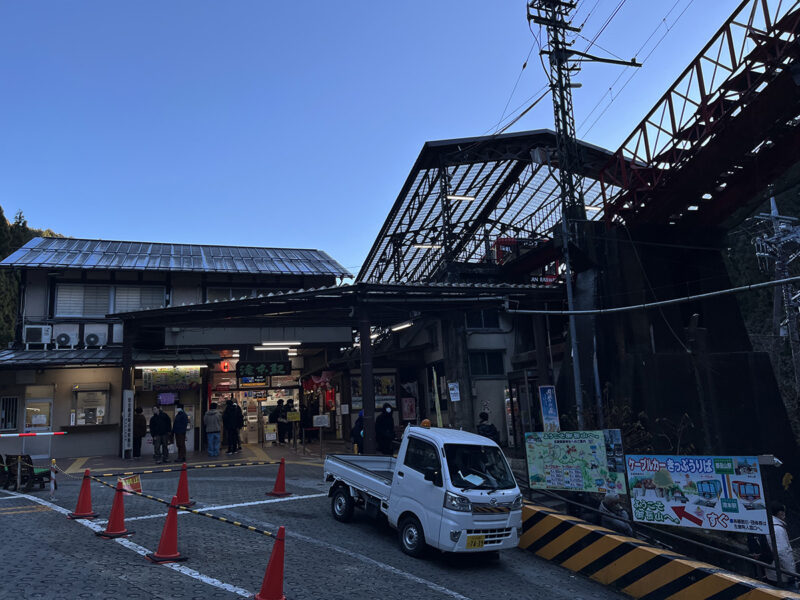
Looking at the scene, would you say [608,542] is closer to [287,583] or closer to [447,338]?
[287,583]

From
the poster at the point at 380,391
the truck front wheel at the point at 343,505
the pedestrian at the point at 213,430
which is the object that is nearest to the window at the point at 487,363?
the poster at the point at 380,391

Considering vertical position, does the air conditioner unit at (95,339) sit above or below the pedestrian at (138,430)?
above

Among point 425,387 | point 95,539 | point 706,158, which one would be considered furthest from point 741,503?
point 425,387

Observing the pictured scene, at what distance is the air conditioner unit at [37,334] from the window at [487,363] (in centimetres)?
1895

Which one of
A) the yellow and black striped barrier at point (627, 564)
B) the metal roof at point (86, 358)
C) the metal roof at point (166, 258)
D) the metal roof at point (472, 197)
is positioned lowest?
the yellow and black striped barrier at point (627, 564)

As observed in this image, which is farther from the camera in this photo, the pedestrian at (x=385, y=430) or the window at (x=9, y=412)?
the window at (x=9, y=412)

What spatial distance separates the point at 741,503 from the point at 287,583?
687cm

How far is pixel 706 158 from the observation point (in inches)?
701

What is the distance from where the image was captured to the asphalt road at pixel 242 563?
25.4ft

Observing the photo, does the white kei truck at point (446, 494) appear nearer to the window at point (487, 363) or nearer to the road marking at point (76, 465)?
the road marking at point (76, 465)

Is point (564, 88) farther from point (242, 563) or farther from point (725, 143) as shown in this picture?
point (242, 563)

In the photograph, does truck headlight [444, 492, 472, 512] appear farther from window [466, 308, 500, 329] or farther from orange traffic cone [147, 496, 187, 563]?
window [466, 308, 500, 329]

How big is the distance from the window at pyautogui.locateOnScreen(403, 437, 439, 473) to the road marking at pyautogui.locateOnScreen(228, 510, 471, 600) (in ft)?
5.75

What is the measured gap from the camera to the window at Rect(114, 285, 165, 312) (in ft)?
83.0
